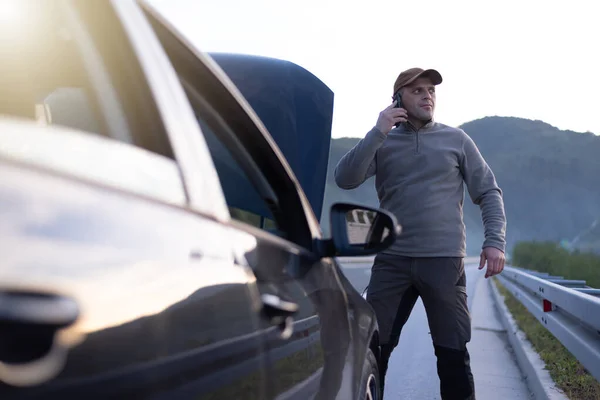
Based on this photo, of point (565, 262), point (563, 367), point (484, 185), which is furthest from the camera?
point (565, 262)

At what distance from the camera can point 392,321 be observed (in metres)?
4.66

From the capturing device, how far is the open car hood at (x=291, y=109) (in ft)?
13.4

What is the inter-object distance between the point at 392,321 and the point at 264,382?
314cm

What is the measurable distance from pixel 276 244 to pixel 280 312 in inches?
10.0

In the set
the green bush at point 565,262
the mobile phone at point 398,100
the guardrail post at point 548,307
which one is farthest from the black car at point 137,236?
the green bush at point 565,262

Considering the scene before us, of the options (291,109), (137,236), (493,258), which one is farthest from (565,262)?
(137,236)

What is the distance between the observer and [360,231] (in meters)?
2.71

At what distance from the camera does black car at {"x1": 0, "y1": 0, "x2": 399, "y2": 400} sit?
2.85ft

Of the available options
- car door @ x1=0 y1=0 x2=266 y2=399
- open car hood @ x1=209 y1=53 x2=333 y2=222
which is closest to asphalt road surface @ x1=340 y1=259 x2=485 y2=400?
open car hood @ x1=209 y1=53 x2=333 y2=222

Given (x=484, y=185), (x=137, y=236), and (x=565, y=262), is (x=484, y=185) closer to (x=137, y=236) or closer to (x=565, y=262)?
(x=137, y=236)

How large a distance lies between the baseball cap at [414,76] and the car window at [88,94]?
3.37 meters

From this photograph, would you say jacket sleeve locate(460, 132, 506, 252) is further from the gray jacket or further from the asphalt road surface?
the asphalt road surface

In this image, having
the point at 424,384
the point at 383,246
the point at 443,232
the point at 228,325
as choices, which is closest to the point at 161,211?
the point at 228,325

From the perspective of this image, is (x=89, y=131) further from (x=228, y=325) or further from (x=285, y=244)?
(x=285, y=244)
